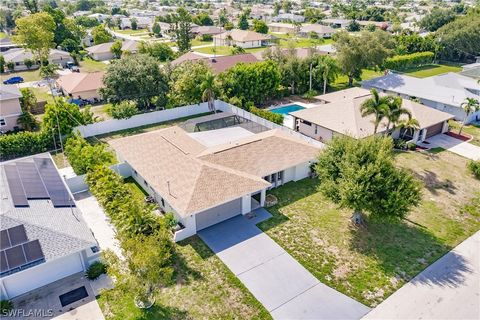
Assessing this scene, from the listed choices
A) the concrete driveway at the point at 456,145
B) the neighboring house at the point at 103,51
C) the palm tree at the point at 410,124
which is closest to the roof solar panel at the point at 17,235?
the palm tree at the point at 410,124

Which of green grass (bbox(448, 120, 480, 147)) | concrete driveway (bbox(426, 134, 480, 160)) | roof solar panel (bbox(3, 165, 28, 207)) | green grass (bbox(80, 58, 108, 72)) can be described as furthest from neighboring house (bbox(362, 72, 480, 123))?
green grass (bbox(80, 58, 108, 72))

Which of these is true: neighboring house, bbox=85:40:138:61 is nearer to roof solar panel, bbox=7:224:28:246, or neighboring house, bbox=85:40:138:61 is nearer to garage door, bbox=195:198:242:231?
garage door, bbox=195:198:242:231

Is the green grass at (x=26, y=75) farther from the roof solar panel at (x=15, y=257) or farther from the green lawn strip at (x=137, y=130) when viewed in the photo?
the roof solar panel at (x=15, y=257)

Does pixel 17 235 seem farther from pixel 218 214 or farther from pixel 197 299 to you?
pixel 218 214

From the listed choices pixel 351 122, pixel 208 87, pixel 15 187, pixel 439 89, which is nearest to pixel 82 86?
pixel 208 87

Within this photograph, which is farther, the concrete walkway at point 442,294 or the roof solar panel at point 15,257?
the concrete walkway at point 442,294
